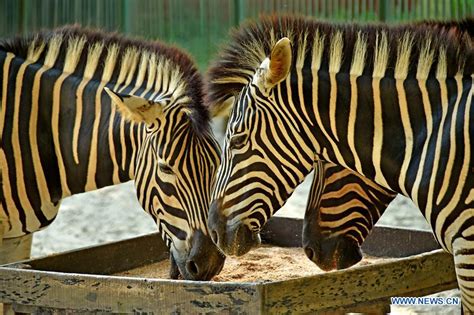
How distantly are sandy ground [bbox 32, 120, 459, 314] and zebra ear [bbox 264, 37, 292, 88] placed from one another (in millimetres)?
5003

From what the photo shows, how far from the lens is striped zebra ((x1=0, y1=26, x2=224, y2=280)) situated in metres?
4.91

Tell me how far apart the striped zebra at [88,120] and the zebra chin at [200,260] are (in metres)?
0.14

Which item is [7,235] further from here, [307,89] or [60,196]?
[307,89]

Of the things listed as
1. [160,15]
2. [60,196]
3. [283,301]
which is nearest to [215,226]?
[283,301]

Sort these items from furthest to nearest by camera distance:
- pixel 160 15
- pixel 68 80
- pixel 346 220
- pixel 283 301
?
pixel 160 15, pixel 68 80, pixel 346 220, pixel 283 301

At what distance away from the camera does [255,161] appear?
4.33 metres

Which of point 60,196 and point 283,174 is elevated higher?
point 283,174

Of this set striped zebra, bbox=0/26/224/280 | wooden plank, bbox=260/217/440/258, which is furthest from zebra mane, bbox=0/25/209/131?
wooden plank, bbox=260/217/440/258

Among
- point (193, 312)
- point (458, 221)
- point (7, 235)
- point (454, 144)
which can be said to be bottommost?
point (7, 235)

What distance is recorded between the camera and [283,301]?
379 centimetres

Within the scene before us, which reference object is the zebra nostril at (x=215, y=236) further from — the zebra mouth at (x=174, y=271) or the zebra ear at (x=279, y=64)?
the zebra ear at (x=279, y=64)

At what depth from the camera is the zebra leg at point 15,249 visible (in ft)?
18.5

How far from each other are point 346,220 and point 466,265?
864 mm

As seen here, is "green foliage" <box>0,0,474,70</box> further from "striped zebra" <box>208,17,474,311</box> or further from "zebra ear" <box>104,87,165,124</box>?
"striped zebra" <box>208,17,474,311</box>
